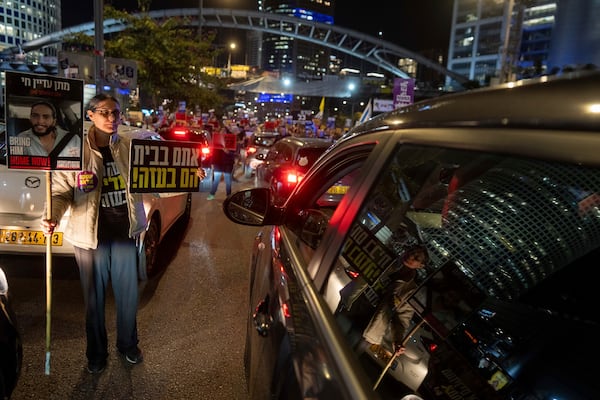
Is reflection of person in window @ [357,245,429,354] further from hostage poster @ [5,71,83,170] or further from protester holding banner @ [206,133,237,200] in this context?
protester holding banner @ [206,133,237,200]

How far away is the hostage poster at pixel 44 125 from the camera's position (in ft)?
10.2

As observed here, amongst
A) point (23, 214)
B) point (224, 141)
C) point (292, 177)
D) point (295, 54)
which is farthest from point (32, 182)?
point (295, 54)

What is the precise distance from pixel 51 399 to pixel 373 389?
2796 mm

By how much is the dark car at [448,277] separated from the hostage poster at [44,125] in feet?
6.66

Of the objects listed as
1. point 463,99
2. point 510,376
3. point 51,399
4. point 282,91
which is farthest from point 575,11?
point 282,91

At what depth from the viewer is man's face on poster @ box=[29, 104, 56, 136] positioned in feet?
10.4

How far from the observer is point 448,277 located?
1.58m

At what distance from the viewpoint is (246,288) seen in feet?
17.8

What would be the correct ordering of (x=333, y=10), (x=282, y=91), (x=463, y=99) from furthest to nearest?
(x=333, y=10)
(x=282, y=91)
(x=463, y=99)

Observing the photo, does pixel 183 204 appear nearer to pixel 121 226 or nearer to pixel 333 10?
pixel 121 226

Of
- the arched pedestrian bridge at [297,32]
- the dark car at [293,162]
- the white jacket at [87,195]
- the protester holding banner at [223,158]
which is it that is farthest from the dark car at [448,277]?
the arched pedestrian bridge at [297,32]

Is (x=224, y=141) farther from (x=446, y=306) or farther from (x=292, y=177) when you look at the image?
(x=446, y=306)

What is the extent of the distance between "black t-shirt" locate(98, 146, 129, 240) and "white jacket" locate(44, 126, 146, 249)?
0.03 m

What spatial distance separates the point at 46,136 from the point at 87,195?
472mm
